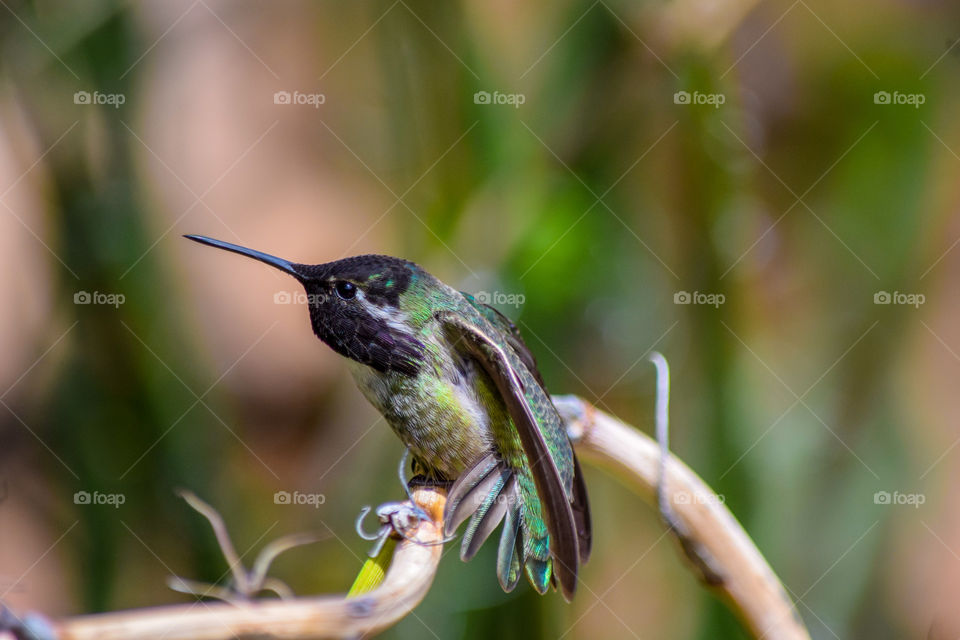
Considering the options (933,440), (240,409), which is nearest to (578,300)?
(933,440)

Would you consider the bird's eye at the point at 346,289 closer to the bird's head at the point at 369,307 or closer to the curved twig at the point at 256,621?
the bird's head at the point at 369,307

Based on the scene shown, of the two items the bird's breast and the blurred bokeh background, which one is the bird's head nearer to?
the bird's breast

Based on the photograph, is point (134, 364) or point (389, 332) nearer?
point (389, 332)

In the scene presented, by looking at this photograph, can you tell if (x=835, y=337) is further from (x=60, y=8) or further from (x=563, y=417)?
(x=60, y=8)

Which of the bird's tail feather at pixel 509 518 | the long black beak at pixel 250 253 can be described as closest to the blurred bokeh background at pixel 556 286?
the bird's tail feather at pixel 509 518

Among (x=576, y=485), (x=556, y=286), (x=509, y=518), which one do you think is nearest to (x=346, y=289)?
(x=509, y=518)

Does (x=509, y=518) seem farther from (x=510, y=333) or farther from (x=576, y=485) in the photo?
(x=510, y=333)
